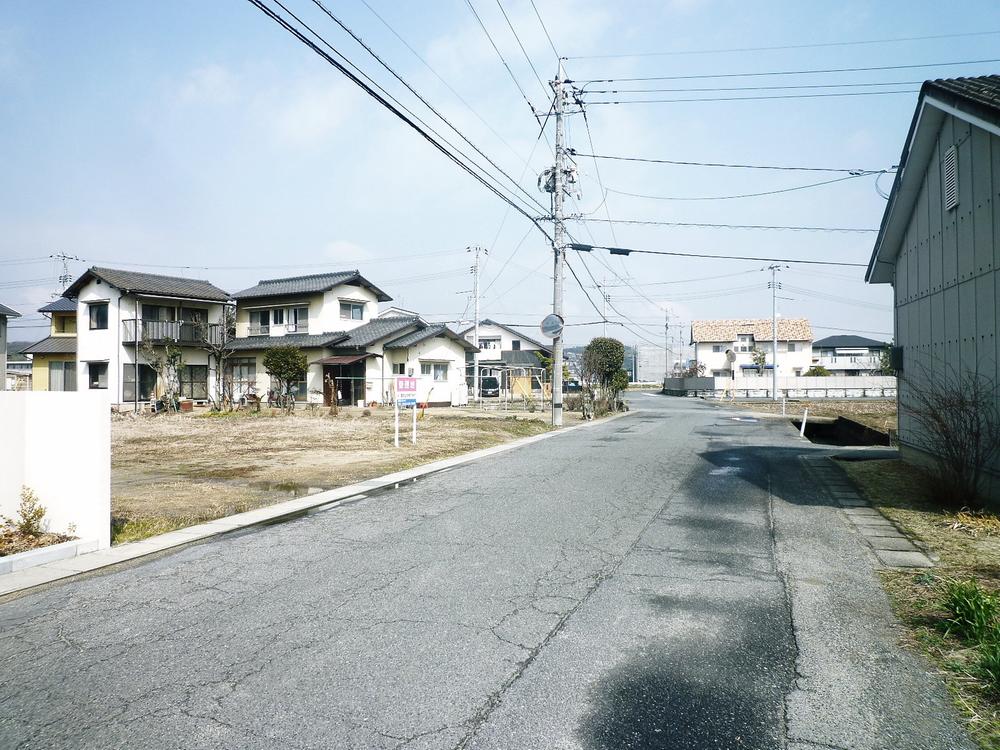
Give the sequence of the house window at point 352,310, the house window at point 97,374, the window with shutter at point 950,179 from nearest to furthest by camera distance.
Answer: the window with shutter at point 950,179, the house window at point 97,374, the house window at point 352,310

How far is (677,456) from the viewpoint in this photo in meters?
13.7

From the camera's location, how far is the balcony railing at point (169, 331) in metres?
33.3

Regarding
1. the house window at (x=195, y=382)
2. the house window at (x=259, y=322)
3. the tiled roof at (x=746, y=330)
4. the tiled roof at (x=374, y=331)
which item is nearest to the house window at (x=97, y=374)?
the house window at (x=195, y=382)

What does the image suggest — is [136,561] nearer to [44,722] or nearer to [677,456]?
[44,722]

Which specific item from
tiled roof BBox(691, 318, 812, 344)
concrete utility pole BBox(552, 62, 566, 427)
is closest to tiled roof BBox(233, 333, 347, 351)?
concrete utility pole BBox(552, 62, 566, 427)

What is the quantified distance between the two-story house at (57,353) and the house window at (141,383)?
518cm

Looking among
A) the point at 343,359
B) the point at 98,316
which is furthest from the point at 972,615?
the point at 98,316

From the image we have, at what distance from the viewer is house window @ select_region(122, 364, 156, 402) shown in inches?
1334

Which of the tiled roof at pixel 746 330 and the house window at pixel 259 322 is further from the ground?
the tiled roof at pixel 746 330

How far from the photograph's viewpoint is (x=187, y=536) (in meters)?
7.23

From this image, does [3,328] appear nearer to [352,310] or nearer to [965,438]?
[352,310]

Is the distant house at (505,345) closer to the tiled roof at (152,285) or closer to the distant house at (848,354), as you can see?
the tiled roof at (152,285)

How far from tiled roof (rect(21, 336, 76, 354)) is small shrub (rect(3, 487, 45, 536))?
36276 mm

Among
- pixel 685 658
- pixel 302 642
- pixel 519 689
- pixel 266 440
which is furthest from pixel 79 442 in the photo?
pixel 266 440
